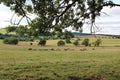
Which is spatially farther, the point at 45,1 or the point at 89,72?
the point at 89,72

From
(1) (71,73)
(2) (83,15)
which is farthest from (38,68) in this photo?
(2) (83,15)

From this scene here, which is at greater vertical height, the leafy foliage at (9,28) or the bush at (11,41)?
the leafy foliage at (9,28)

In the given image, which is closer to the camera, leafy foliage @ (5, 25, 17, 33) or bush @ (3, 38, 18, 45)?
leafy foliage @ (5, 25, 17, 33)

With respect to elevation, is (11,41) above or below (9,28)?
below

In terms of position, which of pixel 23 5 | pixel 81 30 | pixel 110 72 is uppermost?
pixel 23 5

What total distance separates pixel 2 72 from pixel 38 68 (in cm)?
306

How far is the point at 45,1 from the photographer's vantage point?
1888 cm

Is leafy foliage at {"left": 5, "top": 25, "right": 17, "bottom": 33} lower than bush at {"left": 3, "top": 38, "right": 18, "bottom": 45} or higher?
higher

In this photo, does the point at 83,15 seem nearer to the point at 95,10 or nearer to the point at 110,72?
the point at 95,10

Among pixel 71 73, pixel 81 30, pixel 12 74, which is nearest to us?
pixel 12 74

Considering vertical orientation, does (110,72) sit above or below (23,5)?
below

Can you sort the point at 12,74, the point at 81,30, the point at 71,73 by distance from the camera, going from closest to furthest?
1. the point at 12,74
2. the point at 71,73
3. the point at 81,30

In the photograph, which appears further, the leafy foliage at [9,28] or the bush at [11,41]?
the bush at [11,41]

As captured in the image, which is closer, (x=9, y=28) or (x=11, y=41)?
(x=9, y=28)
